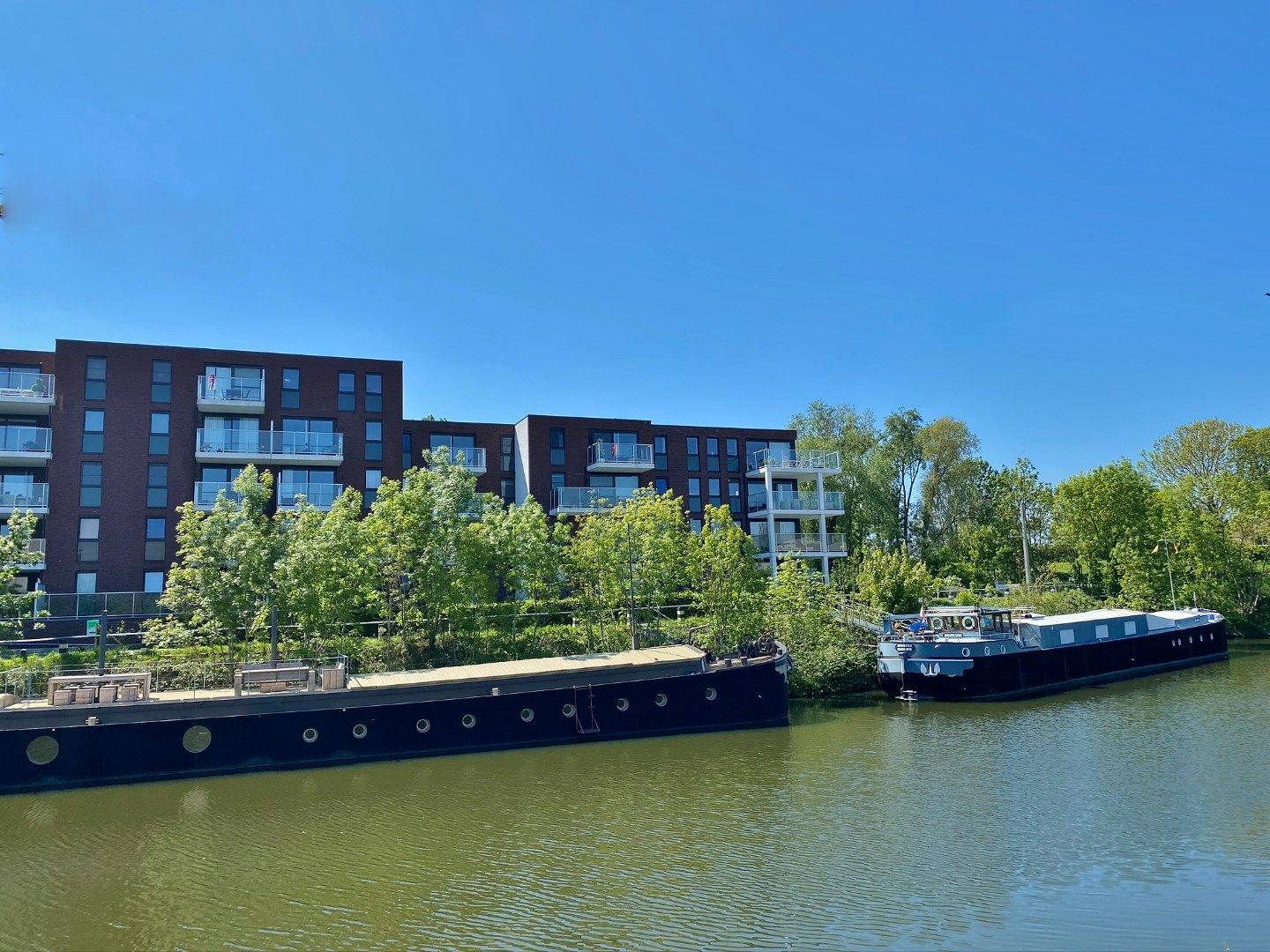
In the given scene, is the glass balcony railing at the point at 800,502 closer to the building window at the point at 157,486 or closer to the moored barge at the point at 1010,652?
the moored barge at the point at 1010,652

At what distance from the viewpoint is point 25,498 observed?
3831 cm

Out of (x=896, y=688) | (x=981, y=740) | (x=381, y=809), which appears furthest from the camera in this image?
(x=896, y=688)

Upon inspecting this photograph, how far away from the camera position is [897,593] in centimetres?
4594

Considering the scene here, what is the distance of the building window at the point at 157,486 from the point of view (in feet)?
135

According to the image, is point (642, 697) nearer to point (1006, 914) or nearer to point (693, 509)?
point (1006, 914)

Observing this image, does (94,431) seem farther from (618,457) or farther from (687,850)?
(687,850)

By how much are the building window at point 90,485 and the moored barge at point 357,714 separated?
18.0 meters

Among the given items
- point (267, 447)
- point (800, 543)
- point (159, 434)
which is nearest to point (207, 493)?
Result: point (267, 447)

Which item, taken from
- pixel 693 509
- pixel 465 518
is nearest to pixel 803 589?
pixel 465 518

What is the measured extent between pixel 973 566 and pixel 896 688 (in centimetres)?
2930

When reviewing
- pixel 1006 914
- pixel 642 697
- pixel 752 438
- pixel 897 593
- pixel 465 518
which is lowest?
pixel 1006 914

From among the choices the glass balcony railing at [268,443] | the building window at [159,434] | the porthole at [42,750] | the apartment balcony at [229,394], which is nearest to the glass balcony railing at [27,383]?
the building window at [159,434]

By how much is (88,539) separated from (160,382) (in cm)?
797

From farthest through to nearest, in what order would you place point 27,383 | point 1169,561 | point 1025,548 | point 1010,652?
point 1025,548 → point 1169,561 → point 27,383 → point 1010,652
